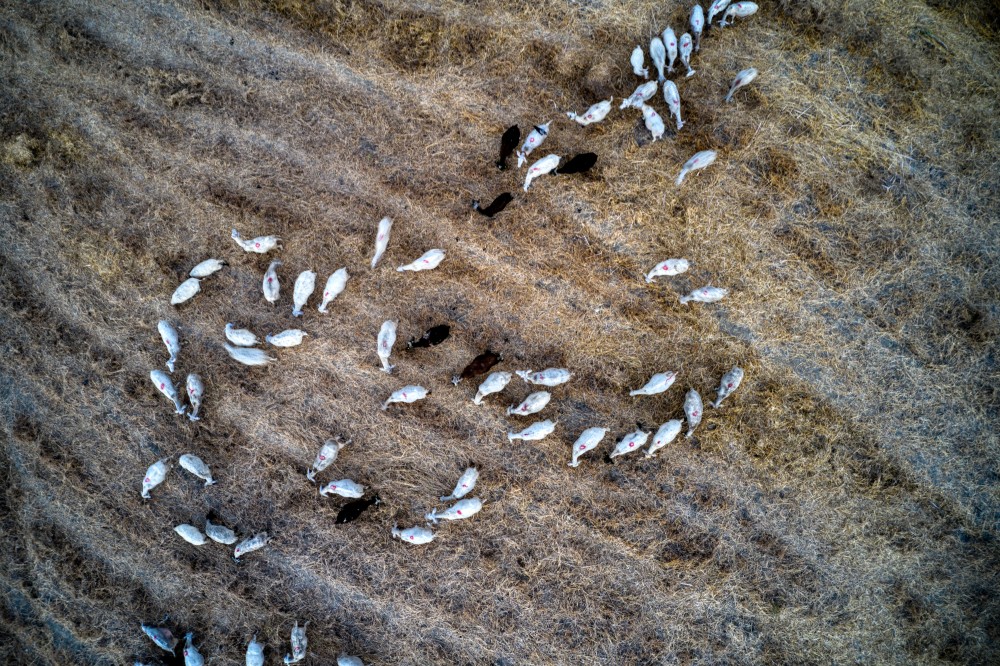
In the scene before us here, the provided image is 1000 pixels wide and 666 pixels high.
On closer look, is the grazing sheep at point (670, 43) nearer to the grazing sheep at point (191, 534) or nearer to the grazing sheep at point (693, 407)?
the grazing sheep at point (693, 407)

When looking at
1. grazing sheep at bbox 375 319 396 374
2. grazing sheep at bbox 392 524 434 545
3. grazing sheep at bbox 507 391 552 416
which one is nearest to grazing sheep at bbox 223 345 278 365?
grazing sheep at bbox 375 319 396 374

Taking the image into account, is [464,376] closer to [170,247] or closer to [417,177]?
[417,177]

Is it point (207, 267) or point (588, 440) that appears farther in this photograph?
point (207, 267)

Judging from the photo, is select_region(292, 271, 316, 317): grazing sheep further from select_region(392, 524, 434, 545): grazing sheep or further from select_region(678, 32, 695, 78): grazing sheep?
select_region(678, 32, 695, 78): grazing sheep

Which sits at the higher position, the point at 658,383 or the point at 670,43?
the point at 670,43

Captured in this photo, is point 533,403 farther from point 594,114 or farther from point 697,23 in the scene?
point 697,23

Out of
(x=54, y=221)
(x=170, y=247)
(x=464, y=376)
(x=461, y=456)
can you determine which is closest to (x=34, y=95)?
(x=54, y=221)

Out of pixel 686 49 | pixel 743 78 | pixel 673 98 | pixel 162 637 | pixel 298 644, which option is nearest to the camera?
pixel 743 78

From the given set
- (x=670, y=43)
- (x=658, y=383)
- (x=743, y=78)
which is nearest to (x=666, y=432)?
(x=658, y=383)
